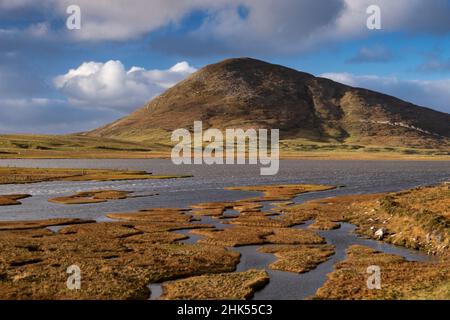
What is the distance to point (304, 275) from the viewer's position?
3969cm

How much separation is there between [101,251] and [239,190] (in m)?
68.1

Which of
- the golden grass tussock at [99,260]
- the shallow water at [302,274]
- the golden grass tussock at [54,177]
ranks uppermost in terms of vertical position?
the golden grass tussock at [54,177]

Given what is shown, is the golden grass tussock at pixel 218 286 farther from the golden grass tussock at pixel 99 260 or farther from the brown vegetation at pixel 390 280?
the brown vegetation at pixel 390 280

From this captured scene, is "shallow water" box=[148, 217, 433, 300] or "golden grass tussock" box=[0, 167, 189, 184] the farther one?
"golden grass tussock" box=[0, 167, 189, 184]

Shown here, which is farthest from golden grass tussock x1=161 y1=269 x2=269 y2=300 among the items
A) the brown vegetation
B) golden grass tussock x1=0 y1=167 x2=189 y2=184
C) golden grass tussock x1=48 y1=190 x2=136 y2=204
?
golden grass tussock x1=0 y1=167 x2=189 y2=184

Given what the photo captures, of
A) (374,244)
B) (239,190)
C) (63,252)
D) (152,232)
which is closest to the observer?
(63,252)

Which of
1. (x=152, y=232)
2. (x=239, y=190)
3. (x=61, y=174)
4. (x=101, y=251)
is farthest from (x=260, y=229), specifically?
(x=61, y=174)

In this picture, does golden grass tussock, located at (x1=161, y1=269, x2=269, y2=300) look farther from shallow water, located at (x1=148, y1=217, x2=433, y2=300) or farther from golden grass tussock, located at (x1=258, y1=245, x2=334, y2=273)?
golden grass tussock, located at (x1=258, y1=245, x2=334, y2=273)

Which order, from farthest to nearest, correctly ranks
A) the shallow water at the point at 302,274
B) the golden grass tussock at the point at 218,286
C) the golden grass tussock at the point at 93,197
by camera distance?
the golden grass tussock at the point at 93,197 < the shallow water at the point at 302,274 < the golden grass tussock at the point at 218,286

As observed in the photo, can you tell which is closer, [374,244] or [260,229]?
[374,244]

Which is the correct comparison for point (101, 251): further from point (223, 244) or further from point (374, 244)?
point (374, 244)

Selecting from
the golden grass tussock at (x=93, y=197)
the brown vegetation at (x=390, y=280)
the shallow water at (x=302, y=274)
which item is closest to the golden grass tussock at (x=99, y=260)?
the shallow water at (x=302, y=274)

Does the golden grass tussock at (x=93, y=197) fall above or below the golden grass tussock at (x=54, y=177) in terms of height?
below
